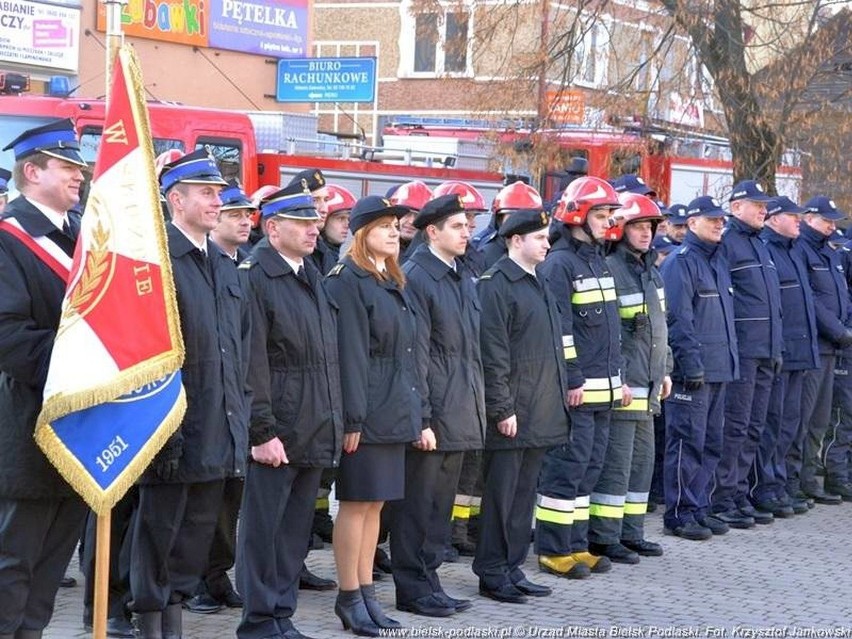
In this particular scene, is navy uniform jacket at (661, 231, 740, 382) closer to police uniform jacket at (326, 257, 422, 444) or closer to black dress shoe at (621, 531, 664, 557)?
black dress shoe at (621, 531, 664, 557)

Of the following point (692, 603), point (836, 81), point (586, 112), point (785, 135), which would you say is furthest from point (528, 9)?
point (692, 603)

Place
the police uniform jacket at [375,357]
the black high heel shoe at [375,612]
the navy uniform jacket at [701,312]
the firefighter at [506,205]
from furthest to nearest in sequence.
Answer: the navy uniform jacket at [701,312] < the firefighter at [506,205] < the black high heel shoe at [375,612] < the police uniform jacket at [375,357]

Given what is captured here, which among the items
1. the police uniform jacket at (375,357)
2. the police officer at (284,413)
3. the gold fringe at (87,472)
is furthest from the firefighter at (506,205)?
the gold fringe at (87,472)

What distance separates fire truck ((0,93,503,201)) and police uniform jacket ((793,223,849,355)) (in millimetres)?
5384

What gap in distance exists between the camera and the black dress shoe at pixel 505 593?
8789 millimetres

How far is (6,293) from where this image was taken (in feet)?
19.4

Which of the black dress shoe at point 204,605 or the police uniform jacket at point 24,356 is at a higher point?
the police uniform jacket at point 24,356

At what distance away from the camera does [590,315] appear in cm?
972

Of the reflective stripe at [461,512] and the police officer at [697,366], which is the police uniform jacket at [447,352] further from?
the police officer at [697,366]

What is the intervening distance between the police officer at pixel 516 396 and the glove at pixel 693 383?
6.62 ft

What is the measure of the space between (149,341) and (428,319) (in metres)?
2.65

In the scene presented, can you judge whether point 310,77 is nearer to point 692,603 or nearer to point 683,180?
point 683,180

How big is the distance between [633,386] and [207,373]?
13.7 ft

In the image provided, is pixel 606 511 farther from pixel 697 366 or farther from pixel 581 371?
pixel 697 366
